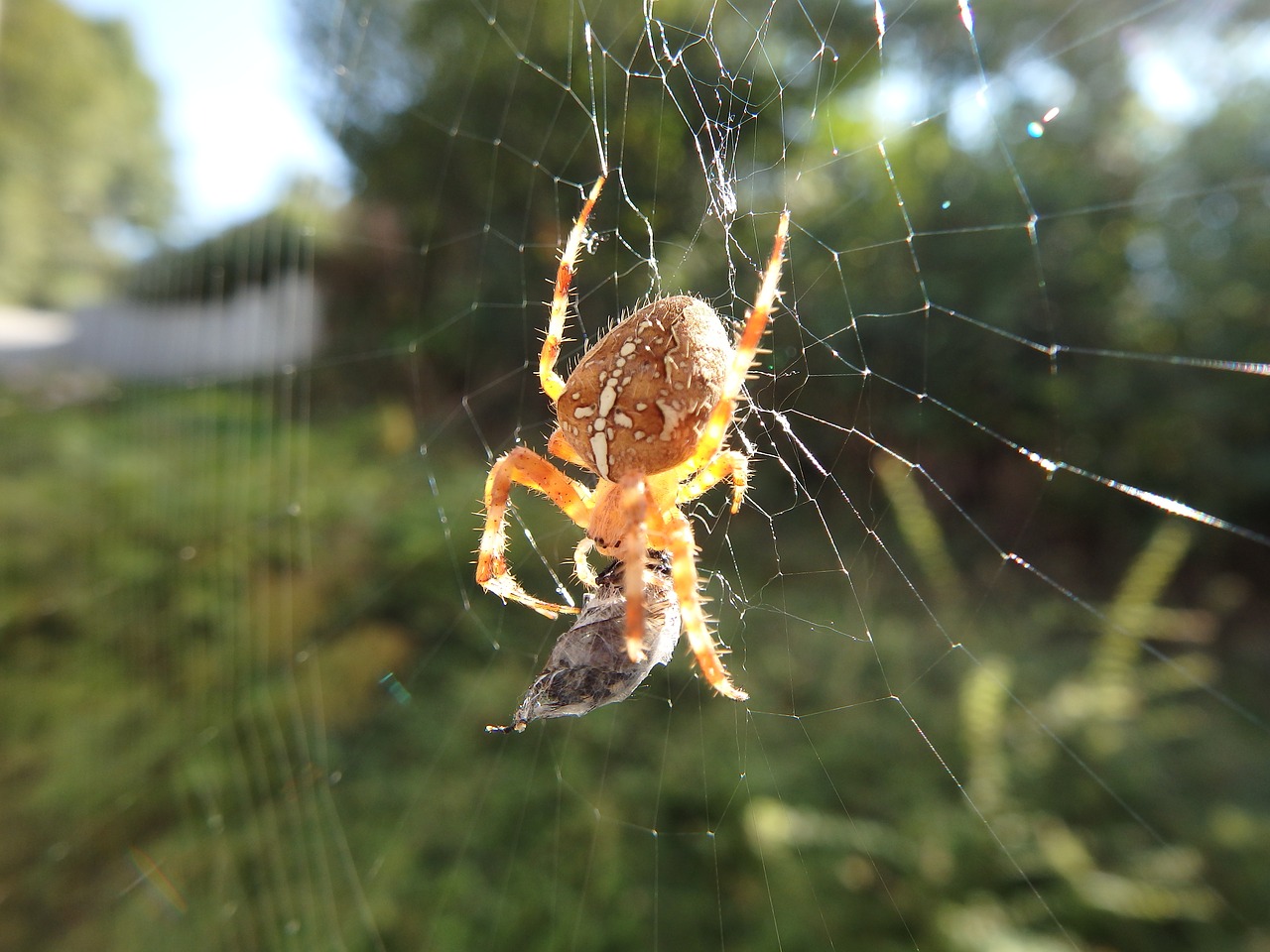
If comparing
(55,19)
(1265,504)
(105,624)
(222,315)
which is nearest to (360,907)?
(105,624)

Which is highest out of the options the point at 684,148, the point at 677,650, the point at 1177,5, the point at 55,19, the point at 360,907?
the point at 55,19

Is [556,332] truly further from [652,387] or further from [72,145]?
[72,145]

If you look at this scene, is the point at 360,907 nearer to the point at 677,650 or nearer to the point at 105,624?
the point at 677,650

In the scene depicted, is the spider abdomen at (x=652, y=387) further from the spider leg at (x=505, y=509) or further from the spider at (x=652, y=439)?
the spider leg at (x=505, y=509)

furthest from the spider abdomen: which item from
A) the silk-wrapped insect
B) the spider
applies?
the silk-wrapped insect

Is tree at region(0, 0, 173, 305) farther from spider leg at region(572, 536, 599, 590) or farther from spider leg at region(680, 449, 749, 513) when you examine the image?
spider leg at region(680, 449, 749, 513)

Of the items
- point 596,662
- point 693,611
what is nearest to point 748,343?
point 693,611
